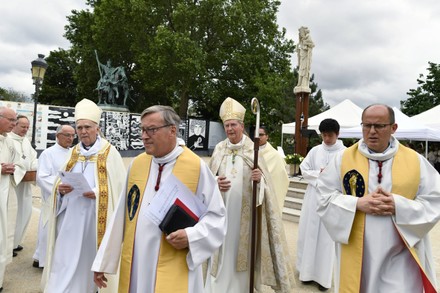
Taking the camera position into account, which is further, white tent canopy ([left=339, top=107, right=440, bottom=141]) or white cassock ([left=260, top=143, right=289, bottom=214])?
white tent canopy ([left=339, top=107, right=440, bottom=141])

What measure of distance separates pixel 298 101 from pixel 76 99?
28920 mm

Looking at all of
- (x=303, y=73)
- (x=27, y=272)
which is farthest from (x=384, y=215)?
(x=303, y=73)

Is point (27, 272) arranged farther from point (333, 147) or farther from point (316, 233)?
point (333, 147)

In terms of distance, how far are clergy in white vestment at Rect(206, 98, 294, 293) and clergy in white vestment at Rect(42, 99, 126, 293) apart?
1171 millimetres

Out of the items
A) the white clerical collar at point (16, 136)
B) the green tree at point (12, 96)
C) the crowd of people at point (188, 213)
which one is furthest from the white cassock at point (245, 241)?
the green tree at point (12, 96)

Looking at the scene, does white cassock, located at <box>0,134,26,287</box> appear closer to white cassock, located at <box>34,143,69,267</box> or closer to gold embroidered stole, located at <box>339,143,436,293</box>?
white cassock, located at <box>34,143,69,267</box>

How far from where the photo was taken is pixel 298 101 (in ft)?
45.6

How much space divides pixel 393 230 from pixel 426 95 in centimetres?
3396

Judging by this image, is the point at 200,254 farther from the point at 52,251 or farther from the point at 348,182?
the point at 52,251

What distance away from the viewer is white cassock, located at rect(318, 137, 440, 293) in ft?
8.30

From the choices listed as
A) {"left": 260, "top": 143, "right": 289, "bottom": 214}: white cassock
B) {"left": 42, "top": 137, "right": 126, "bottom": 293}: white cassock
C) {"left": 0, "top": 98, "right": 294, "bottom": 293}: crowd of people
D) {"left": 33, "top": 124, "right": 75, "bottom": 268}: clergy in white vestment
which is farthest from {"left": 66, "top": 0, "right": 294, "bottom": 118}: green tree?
{"left": 42, "top": 137, "right": 126, "bottom": 293}: white cassock

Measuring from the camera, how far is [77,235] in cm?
370

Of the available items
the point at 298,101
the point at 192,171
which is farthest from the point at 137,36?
the point at 192,171

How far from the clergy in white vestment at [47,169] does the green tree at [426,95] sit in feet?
105
